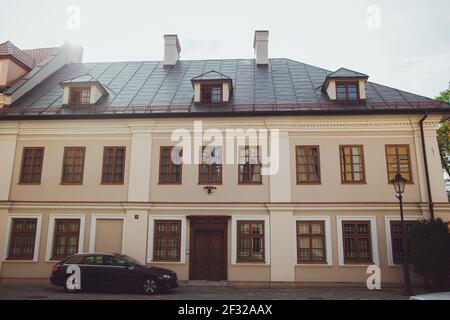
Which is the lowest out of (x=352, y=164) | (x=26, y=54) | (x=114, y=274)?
(x=114, y=274)

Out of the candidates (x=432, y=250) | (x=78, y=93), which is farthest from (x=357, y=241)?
(x=78, y=93)

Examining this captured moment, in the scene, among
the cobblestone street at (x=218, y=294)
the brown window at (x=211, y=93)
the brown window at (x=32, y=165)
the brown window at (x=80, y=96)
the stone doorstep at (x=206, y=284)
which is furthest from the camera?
the brown window at (x=80, y=96)

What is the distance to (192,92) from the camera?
19.5 m

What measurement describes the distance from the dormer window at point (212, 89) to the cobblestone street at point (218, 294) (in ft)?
29.6

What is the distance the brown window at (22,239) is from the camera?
16.7m

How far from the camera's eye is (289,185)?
1644cm

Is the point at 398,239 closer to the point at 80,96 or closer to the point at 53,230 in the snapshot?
the point at 53,230

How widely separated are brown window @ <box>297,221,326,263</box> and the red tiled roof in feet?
59.5

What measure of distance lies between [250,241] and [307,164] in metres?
4.41

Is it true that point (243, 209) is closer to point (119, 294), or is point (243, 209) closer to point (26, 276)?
point (119, 294)

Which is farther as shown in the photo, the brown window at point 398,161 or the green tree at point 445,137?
the green tree at point 445,137

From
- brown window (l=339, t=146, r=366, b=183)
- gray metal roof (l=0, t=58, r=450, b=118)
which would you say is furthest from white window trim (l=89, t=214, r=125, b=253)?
brown window (l=339, t=146, r=366, b=183)

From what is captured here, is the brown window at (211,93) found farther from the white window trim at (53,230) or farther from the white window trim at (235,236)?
the white window trim at (53,230)

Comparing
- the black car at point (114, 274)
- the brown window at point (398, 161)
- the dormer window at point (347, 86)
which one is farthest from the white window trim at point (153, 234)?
the brown window at point (398, 161)
